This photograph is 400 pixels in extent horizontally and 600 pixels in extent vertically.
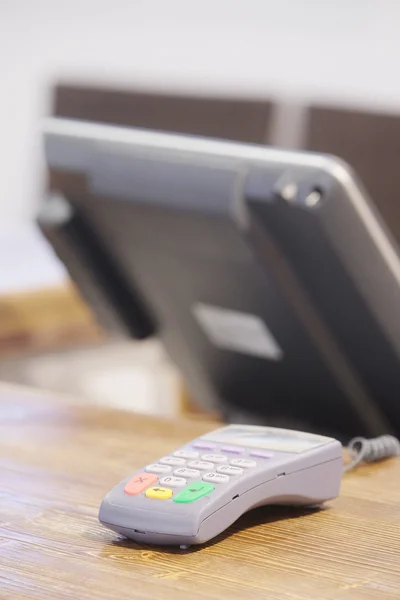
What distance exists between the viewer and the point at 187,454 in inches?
26.1

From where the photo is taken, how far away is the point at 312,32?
2.75m

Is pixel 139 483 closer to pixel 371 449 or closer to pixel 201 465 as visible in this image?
pixel 201 465

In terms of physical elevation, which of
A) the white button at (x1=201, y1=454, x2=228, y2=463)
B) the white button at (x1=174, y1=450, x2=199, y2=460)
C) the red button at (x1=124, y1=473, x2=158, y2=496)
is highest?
the white button at (x1=201, y1=454, x2=228, y2=463)

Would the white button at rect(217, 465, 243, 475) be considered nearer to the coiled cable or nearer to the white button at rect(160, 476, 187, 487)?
Answer: the white button at rect(160, 476, 187, 487)

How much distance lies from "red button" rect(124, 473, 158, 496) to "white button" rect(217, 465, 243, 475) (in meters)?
0.04

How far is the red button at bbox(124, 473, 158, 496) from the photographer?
617 millimetres

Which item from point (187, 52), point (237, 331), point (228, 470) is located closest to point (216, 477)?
point (228, 470)

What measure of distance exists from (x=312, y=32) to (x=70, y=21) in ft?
2.91

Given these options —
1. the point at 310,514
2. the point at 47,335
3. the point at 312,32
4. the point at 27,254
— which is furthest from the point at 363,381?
the point at 312,32

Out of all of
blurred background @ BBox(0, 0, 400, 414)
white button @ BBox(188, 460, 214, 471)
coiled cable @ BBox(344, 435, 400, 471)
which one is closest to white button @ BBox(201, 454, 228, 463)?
white button @ BBox(188, 460, 214, 471)

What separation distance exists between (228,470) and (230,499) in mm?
24

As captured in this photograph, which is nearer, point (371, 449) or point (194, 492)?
point (194, 492)

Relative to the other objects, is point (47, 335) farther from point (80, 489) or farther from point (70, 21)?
point (70, 21)

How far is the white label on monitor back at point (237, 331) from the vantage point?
992 mm
